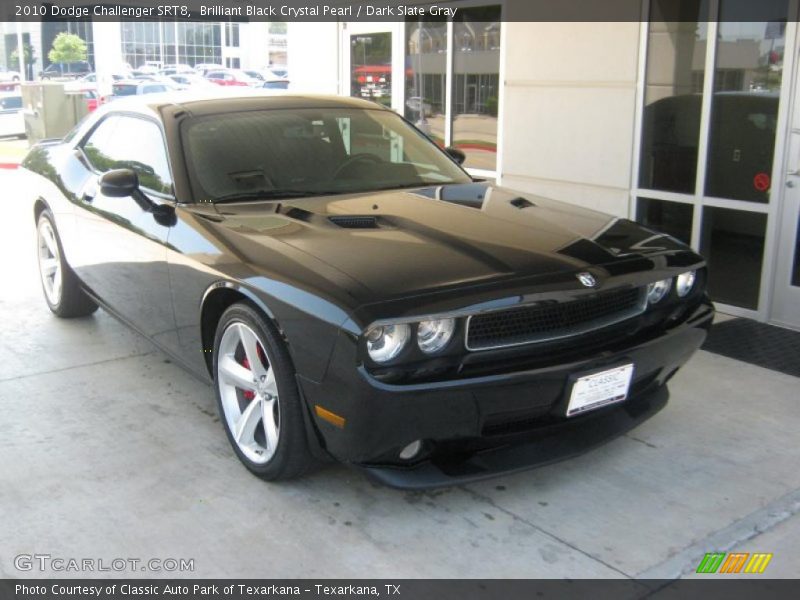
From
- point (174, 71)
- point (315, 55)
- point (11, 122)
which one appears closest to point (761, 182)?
point (315, 55)

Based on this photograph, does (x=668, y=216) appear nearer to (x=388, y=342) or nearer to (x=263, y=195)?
(x=263, y=195)

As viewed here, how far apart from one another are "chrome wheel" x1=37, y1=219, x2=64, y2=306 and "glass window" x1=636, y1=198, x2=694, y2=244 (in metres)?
4.12

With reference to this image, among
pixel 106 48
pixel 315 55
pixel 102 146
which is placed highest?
pixel 106 48

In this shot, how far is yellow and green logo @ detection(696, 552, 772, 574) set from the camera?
2922 millimetres

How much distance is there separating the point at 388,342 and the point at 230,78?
4484cm

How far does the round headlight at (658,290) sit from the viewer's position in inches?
139

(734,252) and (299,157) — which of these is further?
(734,252)

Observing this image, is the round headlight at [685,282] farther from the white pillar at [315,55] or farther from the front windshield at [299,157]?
the white pillar at [315,55]

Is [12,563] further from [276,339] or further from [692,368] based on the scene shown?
[692,368]

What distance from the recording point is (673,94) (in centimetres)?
615

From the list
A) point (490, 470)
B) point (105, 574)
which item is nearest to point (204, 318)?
point (105, 574)

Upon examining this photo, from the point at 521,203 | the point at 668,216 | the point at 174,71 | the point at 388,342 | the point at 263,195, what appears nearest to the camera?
the point at 388,342

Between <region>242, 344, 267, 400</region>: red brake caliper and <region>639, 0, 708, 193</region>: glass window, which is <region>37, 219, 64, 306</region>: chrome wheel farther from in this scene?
<region>639, 0, 708, 193</region>: glass window
